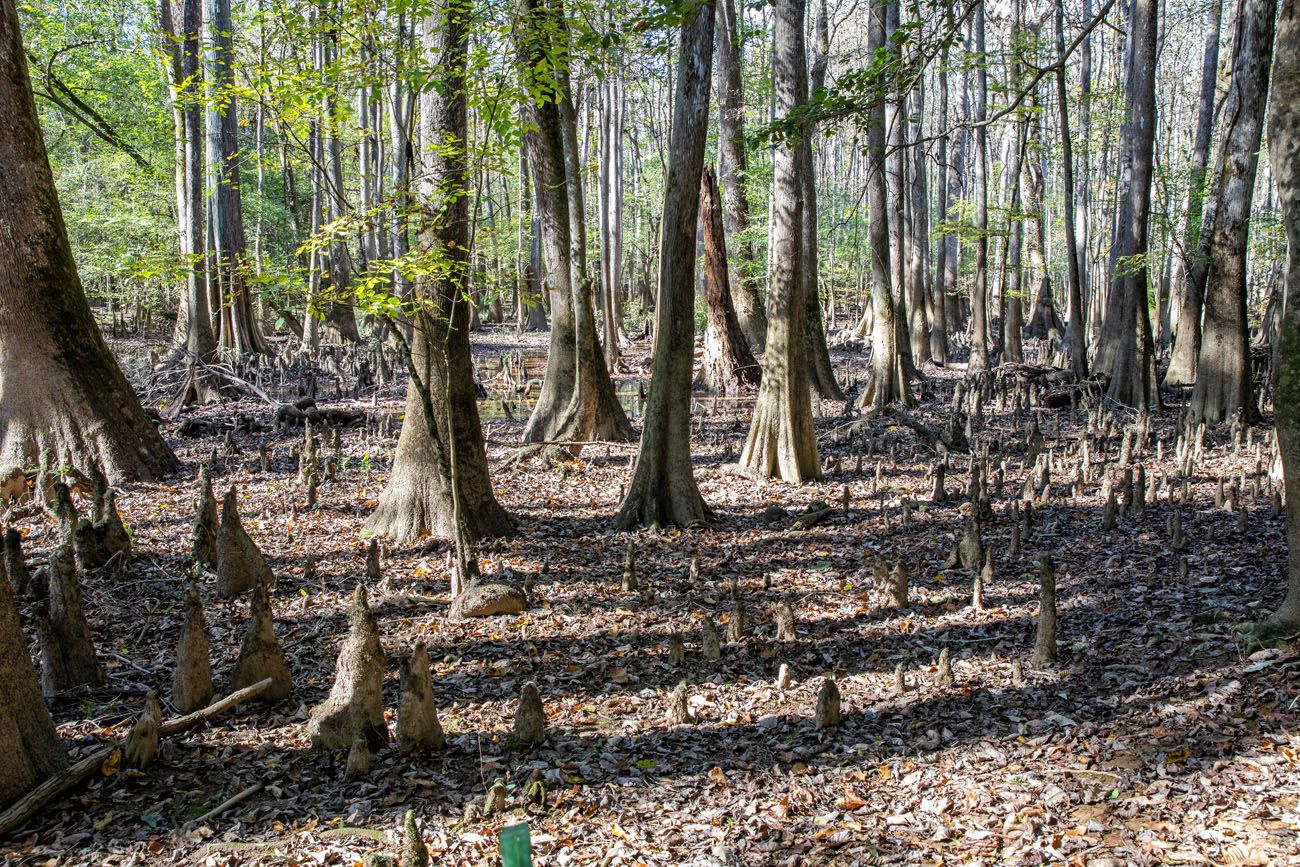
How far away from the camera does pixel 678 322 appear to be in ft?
23.8

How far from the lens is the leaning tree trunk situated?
3.19 meters

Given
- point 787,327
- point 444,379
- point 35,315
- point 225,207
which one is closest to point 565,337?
point 787,327

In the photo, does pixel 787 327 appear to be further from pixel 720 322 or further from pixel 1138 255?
pixel 1138 255

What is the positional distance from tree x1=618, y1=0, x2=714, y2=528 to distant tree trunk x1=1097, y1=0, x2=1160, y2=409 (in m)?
7.85

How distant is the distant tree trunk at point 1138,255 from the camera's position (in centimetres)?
1184

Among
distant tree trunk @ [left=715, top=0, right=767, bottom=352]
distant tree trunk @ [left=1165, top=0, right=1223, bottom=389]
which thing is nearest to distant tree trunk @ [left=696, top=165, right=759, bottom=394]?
distant tree trunk @ [left=715, top=0, right=767, bottom=352]

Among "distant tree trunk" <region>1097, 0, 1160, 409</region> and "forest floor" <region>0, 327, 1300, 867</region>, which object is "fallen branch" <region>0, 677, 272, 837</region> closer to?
"forest floor" <region>0, 327, 1300, 867</region>

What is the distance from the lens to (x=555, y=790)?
11.8 feet

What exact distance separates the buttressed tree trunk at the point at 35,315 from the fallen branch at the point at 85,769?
177 inches

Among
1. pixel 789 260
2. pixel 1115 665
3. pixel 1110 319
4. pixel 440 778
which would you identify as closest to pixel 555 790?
pixel 440 778

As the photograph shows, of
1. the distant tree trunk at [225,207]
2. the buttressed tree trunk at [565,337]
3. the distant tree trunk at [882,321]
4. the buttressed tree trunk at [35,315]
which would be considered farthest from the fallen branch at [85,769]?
the distant tree trunk at [225,207]

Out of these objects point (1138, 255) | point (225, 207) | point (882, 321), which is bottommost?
point (882, 321)

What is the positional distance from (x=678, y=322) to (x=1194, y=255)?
9024 millimetres

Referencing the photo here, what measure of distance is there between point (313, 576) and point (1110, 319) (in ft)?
40.5
